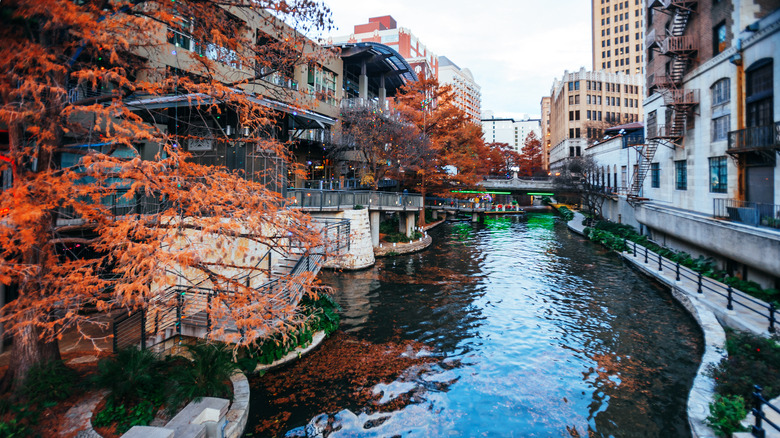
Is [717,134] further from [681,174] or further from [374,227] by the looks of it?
[374,227]

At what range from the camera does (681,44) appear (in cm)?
2717

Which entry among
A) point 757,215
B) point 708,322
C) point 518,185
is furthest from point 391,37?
point 708,322

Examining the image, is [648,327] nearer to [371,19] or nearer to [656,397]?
[656,397]

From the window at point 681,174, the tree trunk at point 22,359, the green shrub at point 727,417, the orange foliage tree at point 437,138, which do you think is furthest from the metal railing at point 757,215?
the tree trunk at point 22,359

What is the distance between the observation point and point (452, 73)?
137750mm

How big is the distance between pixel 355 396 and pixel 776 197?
21474 millimetres

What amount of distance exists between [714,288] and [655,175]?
823 inches

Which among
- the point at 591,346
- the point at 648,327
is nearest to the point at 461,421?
the point at 591,346

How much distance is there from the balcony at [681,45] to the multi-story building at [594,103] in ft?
192

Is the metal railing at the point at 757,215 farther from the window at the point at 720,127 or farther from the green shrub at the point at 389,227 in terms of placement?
the green shrub at the point at 389,227

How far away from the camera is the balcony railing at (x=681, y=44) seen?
87.6ft

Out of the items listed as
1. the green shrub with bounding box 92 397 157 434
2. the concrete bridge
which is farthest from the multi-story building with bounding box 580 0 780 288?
the concrete bridge

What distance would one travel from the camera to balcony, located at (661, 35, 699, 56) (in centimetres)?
2670

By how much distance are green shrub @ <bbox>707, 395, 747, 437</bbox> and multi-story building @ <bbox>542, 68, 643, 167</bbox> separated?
→ 83.5 m
